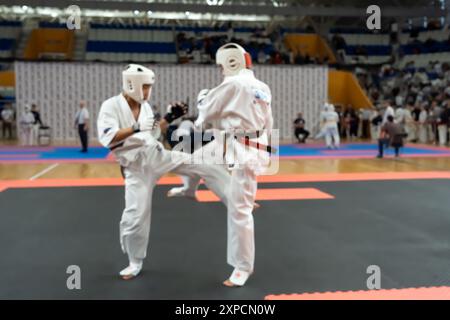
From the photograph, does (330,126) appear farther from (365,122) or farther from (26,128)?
(26,128)

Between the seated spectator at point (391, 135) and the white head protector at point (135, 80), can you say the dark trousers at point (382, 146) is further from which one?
the white head protector at point (135, 80)

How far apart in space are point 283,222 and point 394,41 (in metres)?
20.9

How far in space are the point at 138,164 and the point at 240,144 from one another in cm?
76

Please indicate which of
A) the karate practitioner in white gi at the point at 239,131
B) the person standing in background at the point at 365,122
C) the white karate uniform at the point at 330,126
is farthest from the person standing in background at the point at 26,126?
the karate practitioner in white gi at the point at 239,131

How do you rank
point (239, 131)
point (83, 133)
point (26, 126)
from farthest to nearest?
point (26, 126), point (83, 133), point (239, 131)

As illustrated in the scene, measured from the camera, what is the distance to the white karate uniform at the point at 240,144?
325 cm

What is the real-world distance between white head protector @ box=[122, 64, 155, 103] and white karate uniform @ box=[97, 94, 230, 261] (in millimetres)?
108

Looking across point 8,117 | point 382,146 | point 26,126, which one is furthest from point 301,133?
point 8,117

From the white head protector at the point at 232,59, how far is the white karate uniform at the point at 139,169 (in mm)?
692

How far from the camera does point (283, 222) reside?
508 centimetres

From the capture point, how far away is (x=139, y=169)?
348cm

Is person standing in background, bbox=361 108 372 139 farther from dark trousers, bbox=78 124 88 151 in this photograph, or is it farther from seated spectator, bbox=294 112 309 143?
dark trousers, bbox=78 124 88 151

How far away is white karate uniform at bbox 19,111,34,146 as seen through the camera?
14312 millimetres

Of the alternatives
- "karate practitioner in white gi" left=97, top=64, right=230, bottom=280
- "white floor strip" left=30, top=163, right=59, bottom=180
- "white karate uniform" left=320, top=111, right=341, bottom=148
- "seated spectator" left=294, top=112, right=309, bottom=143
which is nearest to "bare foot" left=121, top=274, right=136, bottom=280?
"karate practitioner in white gi" left=97, top=64, right=230, bottom=280
